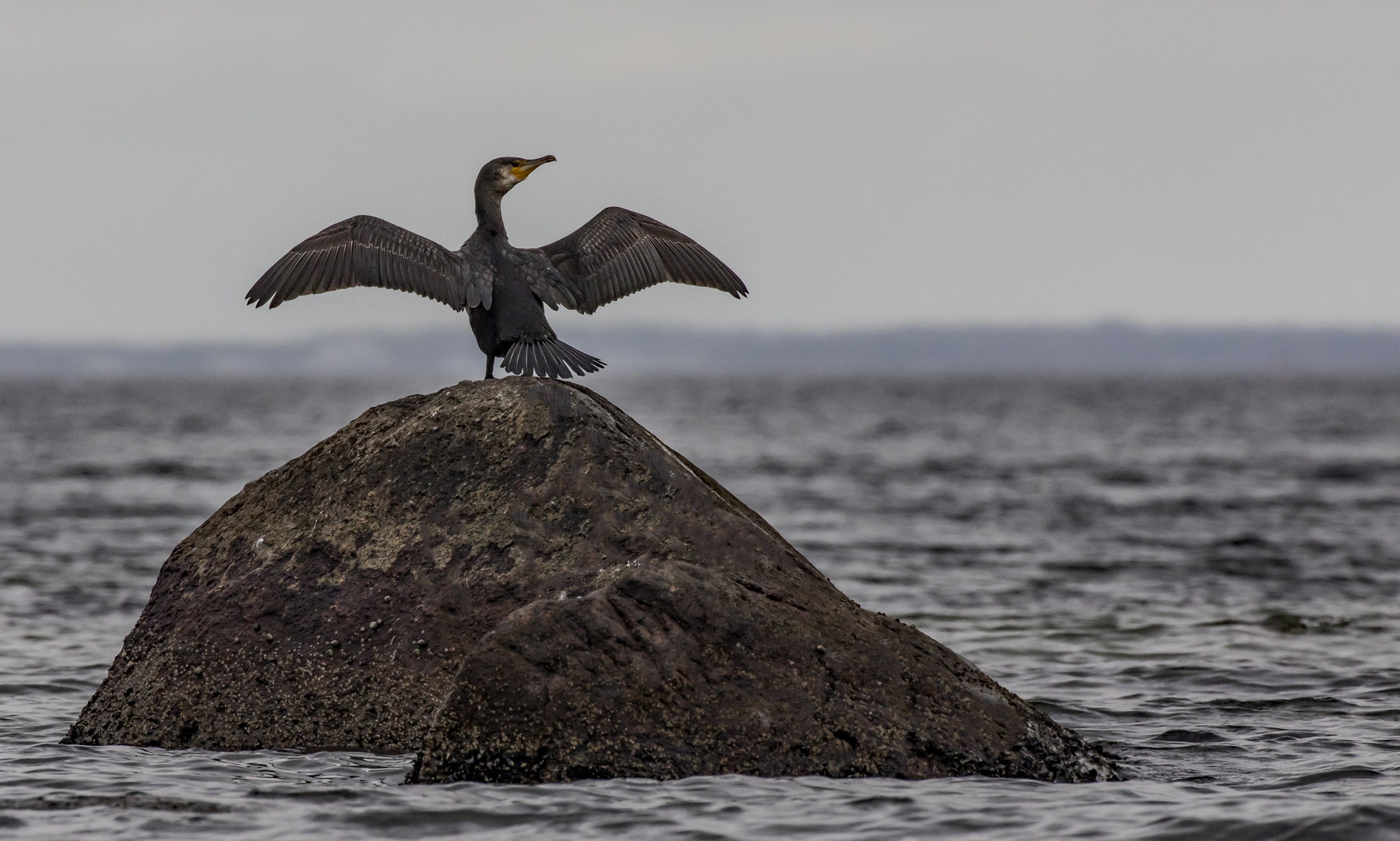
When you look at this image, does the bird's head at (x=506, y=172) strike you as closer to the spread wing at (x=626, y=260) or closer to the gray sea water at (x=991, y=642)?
the spread wing at (x=626, y=260)

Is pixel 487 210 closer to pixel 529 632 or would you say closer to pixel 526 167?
pixel 526 167

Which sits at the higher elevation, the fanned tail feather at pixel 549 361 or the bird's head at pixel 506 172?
the bird's head at pixel 506 172

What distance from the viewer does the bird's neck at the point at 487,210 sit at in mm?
7430

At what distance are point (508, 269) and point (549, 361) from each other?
729 millimetres

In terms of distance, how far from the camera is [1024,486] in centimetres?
2628

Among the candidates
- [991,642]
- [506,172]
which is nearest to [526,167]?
[506,172]

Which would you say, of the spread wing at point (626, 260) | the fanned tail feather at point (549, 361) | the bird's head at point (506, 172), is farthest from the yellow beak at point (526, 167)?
the fanned tail feather at point (549, 361)

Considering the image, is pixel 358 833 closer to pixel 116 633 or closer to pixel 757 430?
pixel 116 633

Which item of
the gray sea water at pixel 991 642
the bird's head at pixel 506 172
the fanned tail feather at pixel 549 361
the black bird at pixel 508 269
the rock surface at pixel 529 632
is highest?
the bird's head at pixel 506 172

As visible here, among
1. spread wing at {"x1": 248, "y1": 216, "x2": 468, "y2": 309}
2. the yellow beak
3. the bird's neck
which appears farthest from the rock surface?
the yellow beak

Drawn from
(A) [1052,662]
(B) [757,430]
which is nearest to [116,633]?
(A) [1052,662]

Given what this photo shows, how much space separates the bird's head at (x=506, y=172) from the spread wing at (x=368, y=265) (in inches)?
18.4

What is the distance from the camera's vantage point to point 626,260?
771cm

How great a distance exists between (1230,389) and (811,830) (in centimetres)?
11156
